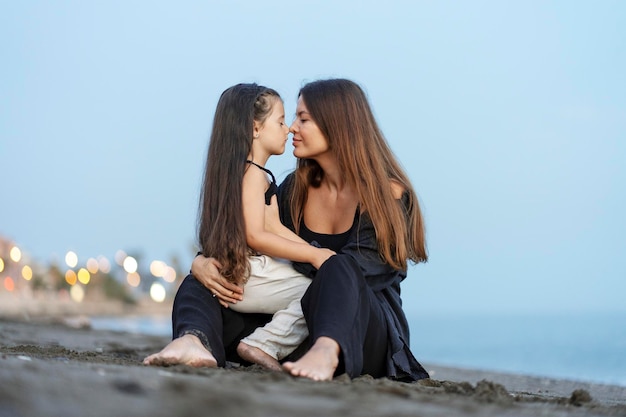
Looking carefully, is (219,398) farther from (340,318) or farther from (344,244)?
(344,244)

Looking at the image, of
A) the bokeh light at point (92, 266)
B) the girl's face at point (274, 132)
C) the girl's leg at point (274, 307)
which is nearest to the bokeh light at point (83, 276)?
the bokeh light at point (92, 266)

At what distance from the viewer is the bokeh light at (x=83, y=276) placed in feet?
213

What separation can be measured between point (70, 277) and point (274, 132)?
64985 mm

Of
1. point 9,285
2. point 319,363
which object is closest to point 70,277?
point 9,285

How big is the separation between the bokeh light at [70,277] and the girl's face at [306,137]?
211ft

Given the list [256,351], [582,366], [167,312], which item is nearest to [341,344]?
[256,351]

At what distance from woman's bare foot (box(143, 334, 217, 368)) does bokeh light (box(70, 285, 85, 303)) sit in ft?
212

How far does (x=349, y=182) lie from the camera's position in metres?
4.11

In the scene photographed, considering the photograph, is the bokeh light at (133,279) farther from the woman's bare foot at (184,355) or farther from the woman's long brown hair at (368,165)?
the woman's bare foot at (184,355)

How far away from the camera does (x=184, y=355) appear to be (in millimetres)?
3299

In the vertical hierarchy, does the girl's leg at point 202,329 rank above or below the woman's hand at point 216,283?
below

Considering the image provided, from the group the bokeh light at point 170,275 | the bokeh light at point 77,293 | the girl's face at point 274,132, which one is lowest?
the bokeh light at point 77,293

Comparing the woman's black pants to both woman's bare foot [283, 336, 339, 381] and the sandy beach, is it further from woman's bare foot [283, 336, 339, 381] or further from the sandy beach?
the sandy beach

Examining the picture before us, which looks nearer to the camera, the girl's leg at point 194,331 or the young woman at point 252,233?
the girl's leg at point 194,331
